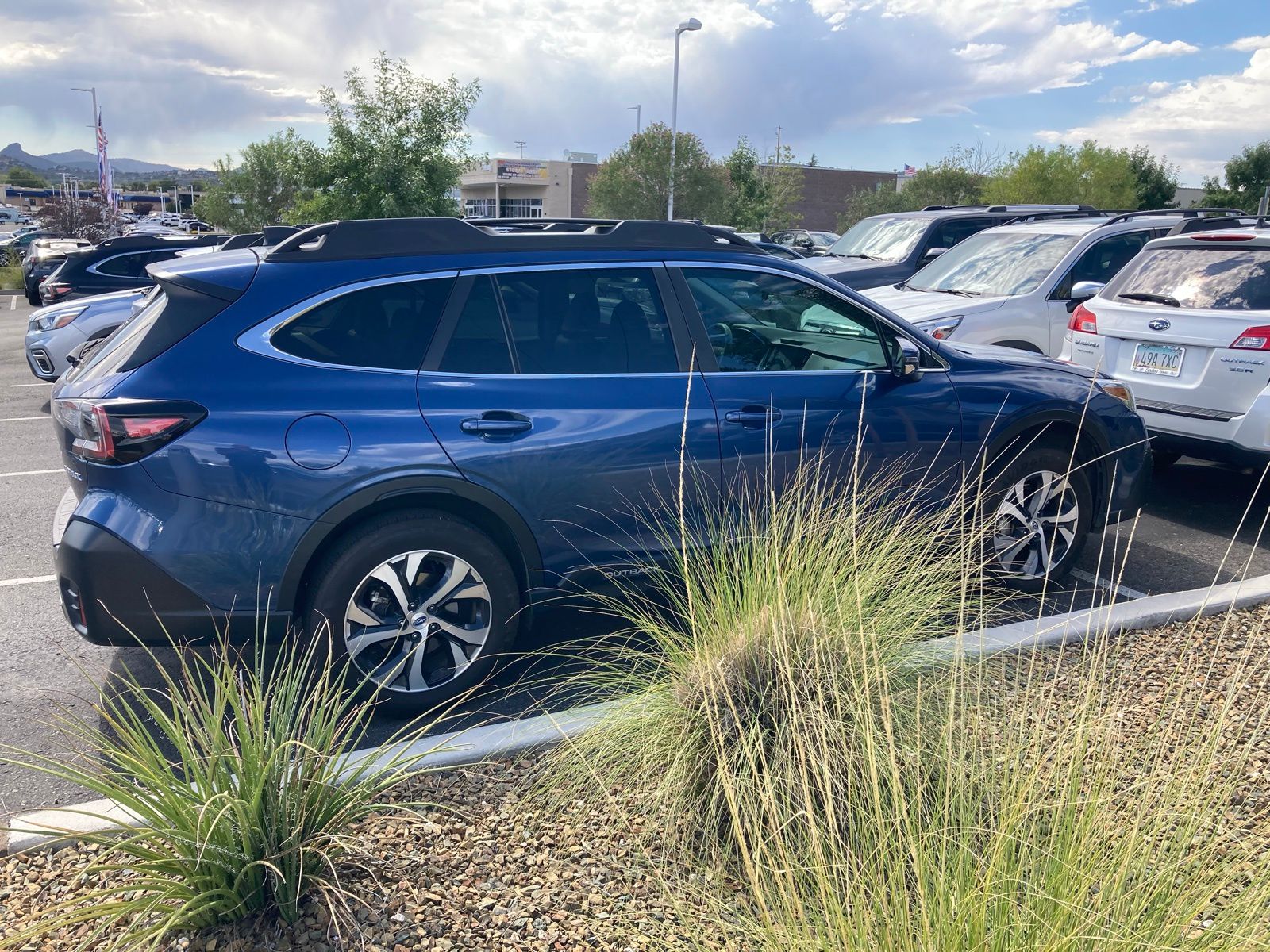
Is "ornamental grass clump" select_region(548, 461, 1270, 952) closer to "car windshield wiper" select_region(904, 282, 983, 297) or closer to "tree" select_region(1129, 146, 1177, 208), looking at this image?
"car windshield wiper" select_region(904, 282, 983, 297)

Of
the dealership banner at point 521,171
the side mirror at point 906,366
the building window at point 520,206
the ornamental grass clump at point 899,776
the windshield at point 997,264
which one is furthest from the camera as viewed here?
the building window at point 520,206

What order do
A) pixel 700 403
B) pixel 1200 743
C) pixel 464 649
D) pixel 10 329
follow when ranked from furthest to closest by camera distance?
pixel 10 329
pixel 700 403
pixel 464 649
pixel 1200 743

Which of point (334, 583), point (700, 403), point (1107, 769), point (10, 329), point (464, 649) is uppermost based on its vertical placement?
point (700, 403)

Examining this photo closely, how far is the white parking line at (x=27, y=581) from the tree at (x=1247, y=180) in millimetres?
59226

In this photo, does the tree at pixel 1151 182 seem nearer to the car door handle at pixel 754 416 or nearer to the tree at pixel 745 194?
the tree at pixel 745 194

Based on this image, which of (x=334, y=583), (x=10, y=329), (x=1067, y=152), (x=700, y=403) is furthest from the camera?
(x=1067, y=152)

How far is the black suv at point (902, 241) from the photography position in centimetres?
1232

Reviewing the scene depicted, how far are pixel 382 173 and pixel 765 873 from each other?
20.9m

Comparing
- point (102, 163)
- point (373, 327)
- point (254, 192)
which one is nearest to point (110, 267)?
point (373, 327)

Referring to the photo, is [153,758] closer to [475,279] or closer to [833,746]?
[833,746]

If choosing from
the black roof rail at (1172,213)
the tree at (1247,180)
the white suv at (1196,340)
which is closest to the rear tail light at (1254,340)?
the white suv at (1196,340)

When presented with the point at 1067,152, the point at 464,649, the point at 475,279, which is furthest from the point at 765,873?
the point at 1067,152

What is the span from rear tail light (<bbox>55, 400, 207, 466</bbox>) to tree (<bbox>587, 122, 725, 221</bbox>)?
40667 mm

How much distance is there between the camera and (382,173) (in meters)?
21.5
